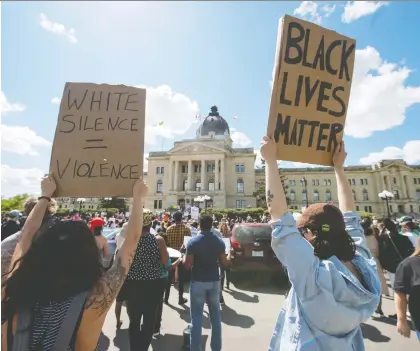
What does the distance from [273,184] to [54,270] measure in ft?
4.29

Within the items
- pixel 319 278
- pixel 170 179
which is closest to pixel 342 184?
pixel 319 278

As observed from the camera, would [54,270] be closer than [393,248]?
Yes

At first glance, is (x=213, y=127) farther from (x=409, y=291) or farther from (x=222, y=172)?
(x=409, y=291)

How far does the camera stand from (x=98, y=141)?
7.34ft

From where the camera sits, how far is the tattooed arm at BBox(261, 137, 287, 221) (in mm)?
1539

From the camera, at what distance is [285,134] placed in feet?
6.38

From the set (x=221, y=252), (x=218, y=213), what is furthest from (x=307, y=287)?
(x=218, y=213)

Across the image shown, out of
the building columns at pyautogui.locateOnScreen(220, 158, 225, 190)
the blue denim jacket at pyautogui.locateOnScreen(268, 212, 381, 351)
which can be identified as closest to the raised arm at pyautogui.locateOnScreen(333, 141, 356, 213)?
the blue denim jacket at pyautogui.locateOnScreen(268, 212, 381, 351)

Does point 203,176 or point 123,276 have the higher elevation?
point 203,176

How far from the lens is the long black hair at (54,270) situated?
1.35 metres

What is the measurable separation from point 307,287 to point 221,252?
285 centimetres

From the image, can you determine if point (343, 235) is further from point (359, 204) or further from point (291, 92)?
point (359, 204)

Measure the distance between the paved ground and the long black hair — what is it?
343 cm

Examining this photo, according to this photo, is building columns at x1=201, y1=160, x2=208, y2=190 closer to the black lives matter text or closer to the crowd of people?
the black lives matter text
